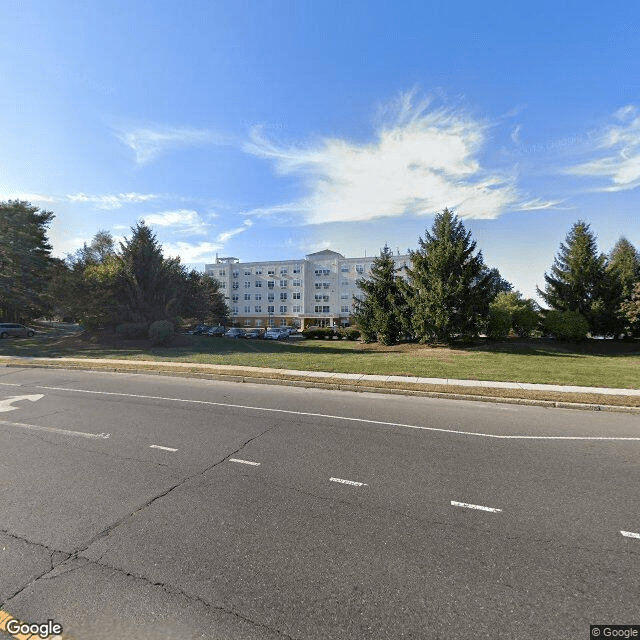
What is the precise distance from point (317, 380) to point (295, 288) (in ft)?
223

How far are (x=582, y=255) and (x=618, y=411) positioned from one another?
85.0 feet

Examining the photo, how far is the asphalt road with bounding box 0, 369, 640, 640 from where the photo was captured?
8.68 ft

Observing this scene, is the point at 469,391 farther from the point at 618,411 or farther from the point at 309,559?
the point at 309,559

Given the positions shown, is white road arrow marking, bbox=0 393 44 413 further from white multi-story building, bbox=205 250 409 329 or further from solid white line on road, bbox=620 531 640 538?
white multi-story building, bbox=205 250 409 329

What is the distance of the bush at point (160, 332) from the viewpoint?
81.1 ft

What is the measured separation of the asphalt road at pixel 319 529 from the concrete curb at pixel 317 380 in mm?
2184

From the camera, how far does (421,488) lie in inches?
182

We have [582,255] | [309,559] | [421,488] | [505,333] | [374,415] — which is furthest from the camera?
[582,255]

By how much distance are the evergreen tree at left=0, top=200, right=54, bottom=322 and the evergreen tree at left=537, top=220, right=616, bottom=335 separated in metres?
47.4

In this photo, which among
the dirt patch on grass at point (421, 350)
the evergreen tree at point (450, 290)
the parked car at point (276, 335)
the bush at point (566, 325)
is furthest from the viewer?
the parked car at point (276, 335)

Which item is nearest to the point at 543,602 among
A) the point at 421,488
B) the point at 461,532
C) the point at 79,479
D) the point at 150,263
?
the point at 461,532

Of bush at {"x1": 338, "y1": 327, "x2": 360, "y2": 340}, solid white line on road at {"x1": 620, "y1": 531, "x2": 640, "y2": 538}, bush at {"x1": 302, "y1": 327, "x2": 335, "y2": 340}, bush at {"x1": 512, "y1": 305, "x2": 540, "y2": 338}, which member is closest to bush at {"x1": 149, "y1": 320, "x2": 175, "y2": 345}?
bush at {"x1": 338, "y1": 327, "x2": 360, "y2": 340}

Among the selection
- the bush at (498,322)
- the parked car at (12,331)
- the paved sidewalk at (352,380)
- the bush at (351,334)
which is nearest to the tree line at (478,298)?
the bush at (498,322)

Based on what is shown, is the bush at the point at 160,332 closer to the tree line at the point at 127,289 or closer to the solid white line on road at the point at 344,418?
the tree line at the point at 127,289
